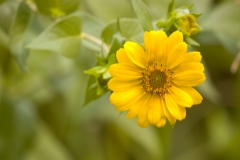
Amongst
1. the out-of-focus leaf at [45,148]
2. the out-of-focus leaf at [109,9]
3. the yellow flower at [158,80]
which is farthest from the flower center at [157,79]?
the out-of-focus leaf at [45,148]

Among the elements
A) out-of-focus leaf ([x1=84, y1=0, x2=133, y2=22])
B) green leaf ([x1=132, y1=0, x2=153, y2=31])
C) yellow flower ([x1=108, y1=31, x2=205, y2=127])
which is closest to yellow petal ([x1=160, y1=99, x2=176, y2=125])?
yellow flower ([x1=108, y1=31, x2=205, y2=127])

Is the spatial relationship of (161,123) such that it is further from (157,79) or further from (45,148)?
(45,148)

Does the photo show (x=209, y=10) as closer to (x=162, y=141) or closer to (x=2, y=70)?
(x=162, y=141)

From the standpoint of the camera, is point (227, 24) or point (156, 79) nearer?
point (156, 79)

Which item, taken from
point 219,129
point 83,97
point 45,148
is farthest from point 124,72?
point 219,129

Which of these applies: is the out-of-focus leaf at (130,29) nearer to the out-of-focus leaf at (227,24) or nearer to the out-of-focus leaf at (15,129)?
the out-of-focus leaf at (227,24)

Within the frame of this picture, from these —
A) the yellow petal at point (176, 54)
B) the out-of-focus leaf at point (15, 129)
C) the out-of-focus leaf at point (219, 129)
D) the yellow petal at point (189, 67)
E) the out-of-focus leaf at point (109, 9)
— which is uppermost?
the yellow petal at point (176, 54)

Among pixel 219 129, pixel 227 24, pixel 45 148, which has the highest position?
pixel 227 24
